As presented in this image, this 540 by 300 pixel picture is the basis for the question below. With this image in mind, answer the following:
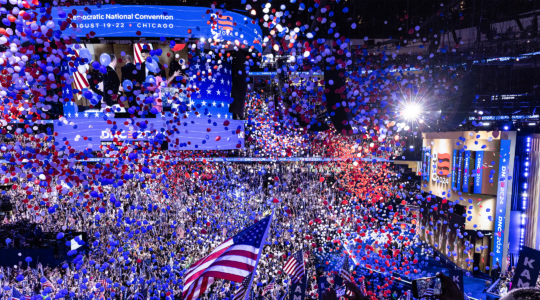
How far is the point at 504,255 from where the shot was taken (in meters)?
7.26

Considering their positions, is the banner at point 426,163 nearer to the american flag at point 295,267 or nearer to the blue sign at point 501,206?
the blue sign at point 501,206

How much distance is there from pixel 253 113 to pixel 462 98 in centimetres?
616

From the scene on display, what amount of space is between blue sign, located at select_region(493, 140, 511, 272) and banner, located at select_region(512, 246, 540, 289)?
430 centimetres

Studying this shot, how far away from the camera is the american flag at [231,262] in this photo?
2.87m

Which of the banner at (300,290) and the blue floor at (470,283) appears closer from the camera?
the banner at (300,290)

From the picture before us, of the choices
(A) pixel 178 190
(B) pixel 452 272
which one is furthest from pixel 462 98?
(A) pixel 178 190

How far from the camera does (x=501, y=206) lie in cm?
708

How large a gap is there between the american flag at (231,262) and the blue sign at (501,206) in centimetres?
642

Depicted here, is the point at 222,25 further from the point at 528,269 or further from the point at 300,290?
the point at 528,269

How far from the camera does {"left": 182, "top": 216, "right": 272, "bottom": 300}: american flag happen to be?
9.41ft

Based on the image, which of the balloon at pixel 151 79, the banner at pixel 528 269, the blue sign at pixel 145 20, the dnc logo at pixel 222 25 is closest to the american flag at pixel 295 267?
the banner at pixel 528 269

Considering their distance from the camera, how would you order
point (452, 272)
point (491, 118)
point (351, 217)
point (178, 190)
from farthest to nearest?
point (351, 217)
point (178, 190)
point (491, 118)
point (452, 272)

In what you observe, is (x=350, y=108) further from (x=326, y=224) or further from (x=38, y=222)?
(x=38, y=222)

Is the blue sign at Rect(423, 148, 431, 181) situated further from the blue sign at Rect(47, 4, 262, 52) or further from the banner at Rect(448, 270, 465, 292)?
the blue sign at Rect(47, 4, 262, 52)
